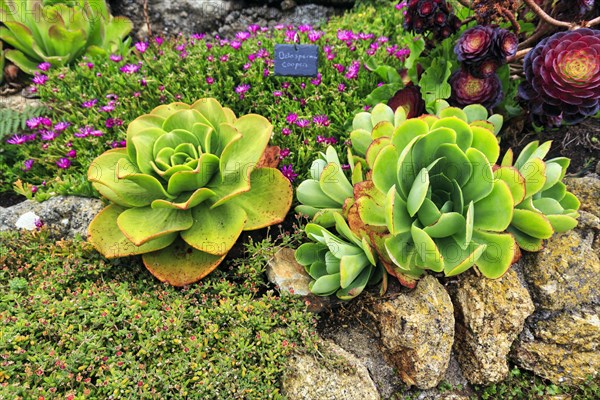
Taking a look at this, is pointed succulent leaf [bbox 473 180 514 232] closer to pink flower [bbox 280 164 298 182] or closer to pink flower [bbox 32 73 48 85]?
pink flower [bbox 280 164 298 182]

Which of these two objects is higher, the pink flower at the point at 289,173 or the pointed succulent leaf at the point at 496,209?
the pointed succulent leaf at the point at 496,209

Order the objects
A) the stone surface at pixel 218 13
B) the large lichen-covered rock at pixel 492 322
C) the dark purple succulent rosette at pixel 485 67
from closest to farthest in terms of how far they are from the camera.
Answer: the large lichen-covered rock at pixel 492 322
the dark purple succulent rosette at pixel 485 67
the stone surface at pixel 218 13

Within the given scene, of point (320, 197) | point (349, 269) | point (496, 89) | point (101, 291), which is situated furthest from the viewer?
point (496, 89)

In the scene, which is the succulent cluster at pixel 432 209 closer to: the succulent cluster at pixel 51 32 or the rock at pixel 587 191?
the rock at pixel 587 191

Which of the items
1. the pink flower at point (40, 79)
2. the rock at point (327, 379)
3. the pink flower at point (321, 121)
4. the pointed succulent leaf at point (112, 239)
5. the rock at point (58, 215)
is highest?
the pink flower at point (40, 79)

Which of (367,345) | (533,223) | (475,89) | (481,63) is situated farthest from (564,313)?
(481,63)

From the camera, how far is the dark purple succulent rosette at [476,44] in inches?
102

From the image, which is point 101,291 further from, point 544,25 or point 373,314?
point 544,25

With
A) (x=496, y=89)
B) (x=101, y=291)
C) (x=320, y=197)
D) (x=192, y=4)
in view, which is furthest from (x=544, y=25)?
(x=192, y=4)

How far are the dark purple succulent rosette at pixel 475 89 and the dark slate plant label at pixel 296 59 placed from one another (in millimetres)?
1012

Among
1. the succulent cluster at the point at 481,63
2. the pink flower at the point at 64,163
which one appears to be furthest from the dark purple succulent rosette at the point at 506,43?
the pink flower at the point at 64,163

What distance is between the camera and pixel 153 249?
244 cm

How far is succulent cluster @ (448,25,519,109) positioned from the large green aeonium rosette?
1214mm

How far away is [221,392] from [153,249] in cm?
85
